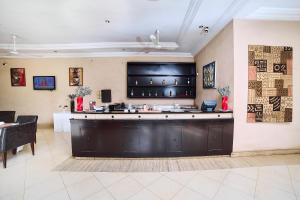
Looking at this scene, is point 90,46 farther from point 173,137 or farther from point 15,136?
point 173,137

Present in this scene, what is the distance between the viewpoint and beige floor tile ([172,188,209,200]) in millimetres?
2232

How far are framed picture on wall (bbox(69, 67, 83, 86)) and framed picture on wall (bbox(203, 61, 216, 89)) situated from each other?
4.54 meters

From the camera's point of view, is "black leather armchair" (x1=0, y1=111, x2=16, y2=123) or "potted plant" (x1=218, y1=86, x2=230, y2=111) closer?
"potted plant" (x1=218, y1=86, x2=230, y2=111)

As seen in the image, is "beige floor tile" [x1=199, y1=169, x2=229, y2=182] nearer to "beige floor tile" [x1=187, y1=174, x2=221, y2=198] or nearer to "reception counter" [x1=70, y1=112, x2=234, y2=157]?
"beige floor tile" [x1=187, y1=174, x2=221, y2=198]

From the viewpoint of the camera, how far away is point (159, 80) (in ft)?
20.7

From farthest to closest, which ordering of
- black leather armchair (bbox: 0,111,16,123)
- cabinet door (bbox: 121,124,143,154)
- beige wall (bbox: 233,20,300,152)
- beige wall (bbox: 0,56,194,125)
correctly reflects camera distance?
beige wall (bbox: 0,56,194,125) < black leather armchair (bbox: 0,111,16,123) < beige wall (bbox: 233,20,300,152) < cabinet door (bbox: 121,124,143,154)

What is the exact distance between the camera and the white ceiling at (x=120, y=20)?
123 inches

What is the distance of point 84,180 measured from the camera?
8.85 ft

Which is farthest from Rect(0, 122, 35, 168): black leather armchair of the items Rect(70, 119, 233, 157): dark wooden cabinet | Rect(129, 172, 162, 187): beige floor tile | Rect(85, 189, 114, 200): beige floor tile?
Rect(129, 172, 162, 187): beige floor tile

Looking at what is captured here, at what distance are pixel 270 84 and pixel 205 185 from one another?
2624 mm

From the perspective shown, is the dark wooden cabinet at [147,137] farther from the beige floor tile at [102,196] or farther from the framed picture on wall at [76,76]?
the framed picture on wall at [76,76]

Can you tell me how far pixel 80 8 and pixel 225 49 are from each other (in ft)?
10.6

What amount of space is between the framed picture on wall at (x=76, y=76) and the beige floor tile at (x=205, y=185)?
17.8 ft

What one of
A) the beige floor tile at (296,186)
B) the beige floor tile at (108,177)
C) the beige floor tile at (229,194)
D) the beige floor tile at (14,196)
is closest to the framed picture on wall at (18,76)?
the beige floor tile at (14,196)
